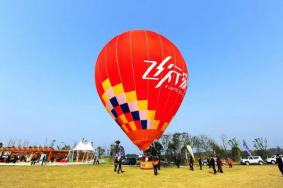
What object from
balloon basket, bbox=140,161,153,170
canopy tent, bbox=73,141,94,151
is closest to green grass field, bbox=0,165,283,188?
balloon basket, bbox=140,161,153,170

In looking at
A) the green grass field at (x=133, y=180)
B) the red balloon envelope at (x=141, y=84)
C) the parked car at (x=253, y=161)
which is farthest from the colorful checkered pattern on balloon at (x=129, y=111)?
the parked car at (x=253, y=161)

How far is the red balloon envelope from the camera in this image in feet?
78.0

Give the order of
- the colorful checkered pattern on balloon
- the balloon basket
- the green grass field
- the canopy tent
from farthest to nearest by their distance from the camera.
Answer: the canopy tent, the balloon basket, the colorful checkered pattern on balloon, the green grass field

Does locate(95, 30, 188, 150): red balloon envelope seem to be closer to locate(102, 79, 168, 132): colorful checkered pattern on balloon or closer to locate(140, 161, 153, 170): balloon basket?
locate(102, 79, 168, 132): colorful checkered pattern on balloon

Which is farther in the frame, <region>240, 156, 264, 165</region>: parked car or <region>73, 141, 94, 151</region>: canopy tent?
<region>73, 141, 94, 151</region>: canopy tent

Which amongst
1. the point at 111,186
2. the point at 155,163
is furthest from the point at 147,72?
the point at 111,186

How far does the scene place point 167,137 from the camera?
76.6m

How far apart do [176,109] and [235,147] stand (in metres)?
54.9

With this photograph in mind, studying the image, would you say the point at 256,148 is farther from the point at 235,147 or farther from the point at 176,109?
the point at 176,109

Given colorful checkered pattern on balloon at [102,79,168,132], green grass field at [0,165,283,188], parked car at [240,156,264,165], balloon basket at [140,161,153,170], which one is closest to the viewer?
green grass field at [0,165,283,188]

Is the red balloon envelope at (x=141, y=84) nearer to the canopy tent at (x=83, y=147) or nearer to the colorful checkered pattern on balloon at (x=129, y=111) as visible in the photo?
the colorful checkered pattern on balloon at (x=129, y=111)

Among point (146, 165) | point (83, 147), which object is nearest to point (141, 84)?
point (146, 165)

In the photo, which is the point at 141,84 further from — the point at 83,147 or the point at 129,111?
the point at 83,147

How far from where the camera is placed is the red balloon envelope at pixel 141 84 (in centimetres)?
2377
